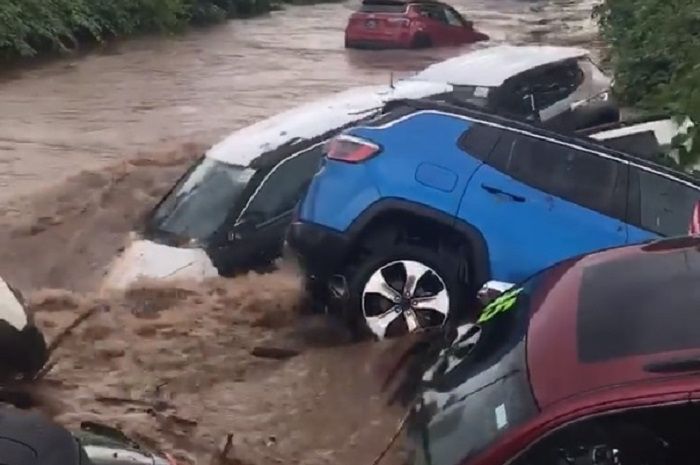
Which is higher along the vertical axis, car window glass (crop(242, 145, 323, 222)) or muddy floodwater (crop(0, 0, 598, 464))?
car window glass (crop(242, 145, 323, 222))

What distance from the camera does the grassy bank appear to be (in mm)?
A: 23922

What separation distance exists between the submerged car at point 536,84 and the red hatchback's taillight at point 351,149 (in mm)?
3377

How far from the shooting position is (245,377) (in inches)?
267

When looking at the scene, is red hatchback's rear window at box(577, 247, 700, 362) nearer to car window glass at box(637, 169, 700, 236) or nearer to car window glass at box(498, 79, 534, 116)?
car window glass at box(637, 169, 700, 236)

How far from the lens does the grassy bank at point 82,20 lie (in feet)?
78.5

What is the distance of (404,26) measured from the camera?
2538 centimetres

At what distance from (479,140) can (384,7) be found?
787 inches

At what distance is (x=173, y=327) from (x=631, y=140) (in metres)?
3.29

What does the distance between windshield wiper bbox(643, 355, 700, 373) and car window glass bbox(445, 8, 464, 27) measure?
23418 mm

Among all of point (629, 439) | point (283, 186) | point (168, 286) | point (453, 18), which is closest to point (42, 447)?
point (629, 439)

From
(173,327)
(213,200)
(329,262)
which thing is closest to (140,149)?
(213,200)

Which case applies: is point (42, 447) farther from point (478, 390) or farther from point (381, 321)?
point (381, 321)

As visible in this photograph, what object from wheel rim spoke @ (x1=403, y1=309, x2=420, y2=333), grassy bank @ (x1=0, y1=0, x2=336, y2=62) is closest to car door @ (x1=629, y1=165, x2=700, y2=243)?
wheel rim spoke @ (x1=403, y1=309, x2=420, y2=333)

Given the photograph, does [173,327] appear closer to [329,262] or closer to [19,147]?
[329,262]
